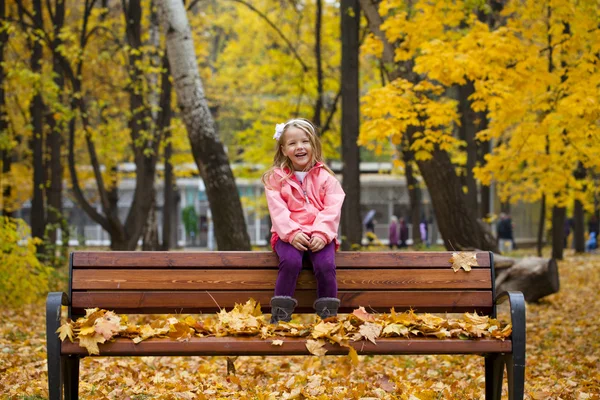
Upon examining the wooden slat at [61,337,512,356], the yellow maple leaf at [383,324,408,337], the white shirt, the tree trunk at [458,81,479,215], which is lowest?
the wooden slat at [61,337,512,356]

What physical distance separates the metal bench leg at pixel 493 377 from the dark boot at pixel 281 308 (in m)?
1.15

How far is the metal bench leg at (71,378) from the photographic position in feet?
15.5

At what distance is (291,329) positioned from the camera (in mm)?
4230

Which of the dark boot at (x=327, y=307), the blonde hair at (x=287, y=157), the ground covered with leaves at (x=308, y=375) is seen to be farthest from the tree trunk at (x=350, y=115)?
the dark boot at (x=327, y=307)

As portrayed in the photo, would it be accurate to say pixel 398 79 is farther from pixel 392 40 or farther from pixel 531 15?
pixel 531 15

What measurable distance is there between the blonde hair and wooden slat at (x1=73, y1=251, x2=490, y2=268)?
0.50 meters

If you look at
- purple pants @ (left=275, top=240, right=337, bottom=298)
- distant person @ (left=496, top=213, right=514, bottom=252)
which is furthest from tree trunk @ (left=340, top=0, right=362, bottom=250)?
distant person @ (left=496, top=213, right=514, bottom=252)

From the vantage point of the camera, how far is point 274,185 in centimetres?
518

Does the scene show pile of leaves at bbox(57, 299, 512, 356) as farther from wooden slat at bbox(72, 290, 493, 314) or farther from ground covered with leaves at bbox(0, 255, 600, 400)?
wooden slat at bbox(72, 290, 493, 314)

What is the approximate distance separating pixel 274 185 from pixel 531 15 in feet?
23.2

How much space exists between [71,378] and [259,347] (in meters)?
1.28

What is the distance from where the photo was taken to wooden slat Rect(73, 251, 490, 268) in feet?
15.7

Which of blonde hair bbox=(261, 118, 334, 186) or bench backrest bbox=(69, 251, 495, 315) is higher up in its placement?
blonde hair bbox=(261, 118, 334, 186)

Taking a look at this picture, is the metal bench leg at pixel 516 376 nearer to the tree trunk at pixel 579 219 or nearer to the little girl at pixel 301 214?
the little girl at pixel 301 214
